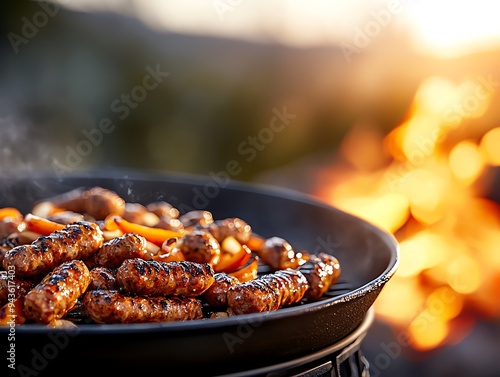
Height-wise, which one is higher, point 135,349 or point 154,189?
point 135,349

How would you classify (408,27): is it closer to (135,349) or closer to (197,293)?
(197,293)

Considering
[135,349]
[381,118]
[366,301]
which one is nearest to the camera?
[135,349]

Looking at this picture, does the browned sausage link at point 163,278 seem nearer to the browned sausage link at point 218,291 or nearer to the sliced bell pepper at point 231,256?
the browned sausage link at point 218,291

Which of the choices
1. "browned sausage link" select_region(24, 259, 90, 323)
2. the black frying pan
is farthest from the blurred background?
"browned sausage link" select_region(24, 259, 90, 323)

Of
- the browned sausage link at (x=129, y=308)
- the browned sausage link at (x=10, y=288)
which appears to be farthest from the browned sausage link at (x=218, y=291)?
the browned sausage link at (x=10, y=288)

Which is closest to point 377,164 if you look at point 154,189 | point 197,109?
point 197,109

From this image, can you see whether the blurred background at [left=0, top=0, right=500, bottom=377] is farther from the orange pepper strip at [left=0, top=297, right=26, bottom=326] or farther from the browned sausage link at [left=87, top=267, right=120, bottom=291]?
the orange pepper strip at [left=0, top=297, right=26, bottom=326]

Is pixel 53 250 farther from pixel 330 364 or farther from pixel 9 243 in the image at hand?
pixel 330 364
